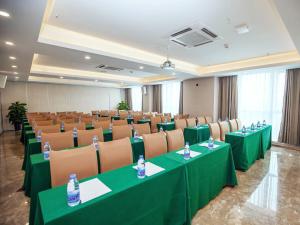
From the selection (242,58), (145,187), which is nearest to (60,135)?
(145,187)

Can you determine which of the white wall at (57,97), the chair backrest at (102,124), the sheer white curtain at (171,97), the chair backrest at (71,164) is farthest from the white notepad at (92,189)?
the white wall at (57,97)

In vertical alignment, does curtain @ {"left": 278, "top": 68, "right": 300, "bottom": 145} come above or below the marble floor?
above

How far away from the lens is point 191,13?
2770 millimetres

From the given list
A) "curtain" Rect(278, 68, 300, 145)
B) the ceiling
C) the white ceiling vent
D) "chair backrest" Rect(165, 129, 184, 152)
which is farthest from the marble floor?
the white ceiling vent

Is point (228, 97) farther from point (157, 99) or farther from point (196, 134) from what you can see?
point (157, 99)

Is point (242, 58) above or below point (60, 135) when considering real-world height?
above

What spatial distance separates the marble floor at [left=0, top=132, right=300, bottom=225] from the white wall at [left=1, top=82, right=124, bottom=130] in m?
6.94

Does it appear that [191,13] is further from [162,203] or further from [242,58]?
[242,58]

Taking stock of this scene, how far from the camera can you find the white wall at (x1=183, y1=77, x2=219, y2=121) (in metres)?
7.27

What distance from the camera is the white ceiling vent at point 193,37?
3416 mm

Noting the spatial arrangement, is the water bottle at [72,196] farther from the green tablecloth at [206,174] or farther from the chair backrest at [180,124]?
the chair backrest at [180,124]

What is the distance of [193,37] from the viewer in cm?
373

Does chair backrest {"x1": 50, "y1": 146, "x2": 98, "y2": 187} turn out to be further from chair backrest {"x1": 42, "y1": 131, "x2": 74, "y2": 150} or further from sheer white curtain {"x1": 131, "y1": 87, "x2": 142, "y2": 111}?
sheer white curtain {"x1": 131, "y1": 87, "x2": 142, "y2": 111}

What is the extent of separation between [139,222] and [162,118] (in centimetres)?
510
